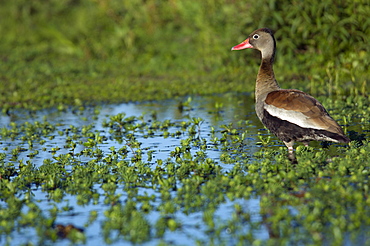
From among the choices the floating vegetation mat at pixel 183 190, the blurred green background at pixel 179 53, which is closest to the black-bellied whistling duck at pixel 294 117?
the floating vegetation mat at pixel 183 190

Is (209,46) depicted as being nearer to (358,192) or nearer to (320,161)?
(320,161)

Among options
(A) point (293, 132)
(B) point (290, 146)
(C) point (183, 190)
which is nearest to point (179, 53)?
(B) point (290, 146)

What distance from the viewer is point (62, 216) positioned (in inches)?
203

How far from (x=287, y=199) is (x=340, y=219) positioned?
2.33 ft

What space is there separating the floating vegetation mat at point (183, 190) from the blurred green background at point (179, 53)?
11.8 feet

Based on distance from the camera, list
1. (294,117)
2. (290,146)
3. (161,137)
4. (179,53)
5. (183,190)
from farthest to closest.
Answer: (179,53) < (161,137) < (290,146) < (294,117) < (183,190)

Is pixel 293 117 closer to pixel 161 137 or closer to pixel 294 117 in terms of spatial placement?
pixel 294 117

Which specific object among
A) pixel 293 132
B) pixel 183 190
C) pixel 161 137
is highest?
pixel 293 132

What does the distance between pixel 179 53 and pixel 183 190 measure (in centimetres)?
1134

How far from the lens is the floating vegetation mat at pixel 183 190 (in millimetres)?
4566

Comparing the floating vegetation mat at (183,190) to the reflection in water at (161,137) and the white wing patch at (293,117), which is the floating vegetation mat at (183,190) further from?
the white wing patch at (293,117)

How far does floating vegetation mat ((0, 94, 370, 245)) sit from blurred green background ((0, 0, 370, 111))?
360 centimetres

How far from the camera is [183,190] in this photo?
5547mm

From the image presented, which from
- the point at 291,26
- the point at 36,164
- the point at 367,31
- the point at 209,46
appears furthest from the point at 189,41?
the point at 36,164
